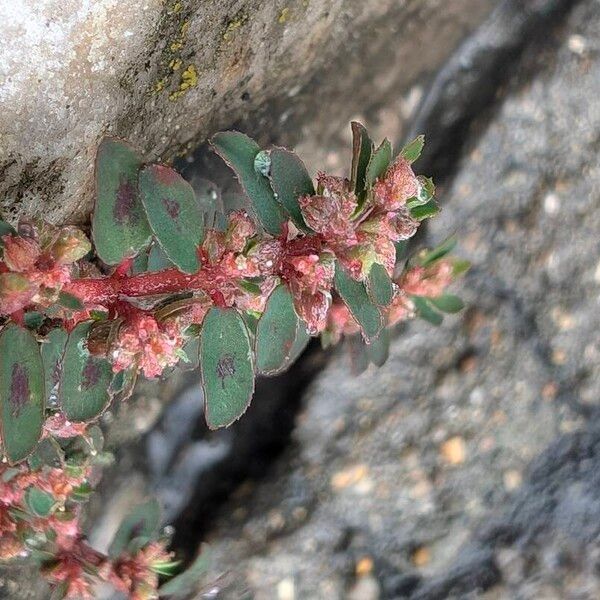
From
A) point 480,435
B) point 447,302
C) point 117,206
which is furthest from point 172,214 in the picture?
point 480,435

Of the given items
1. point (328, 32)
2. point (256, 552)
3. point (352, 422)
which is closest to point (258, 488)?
point (256, 552)

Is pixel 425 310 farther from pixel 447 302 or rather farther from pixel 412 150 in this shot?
pixel 412 150

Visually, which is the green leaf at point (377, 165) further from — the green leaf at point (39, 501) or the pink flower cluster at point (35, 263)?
the green leaf at point (39, 501)

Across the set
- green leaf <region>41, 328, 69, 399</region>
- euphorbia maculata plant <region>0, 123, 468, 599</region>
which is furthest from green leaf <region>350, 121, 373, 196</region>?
green leaf <region>41, 328, 69, 399</region>

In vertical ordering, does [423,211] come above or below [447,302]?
above

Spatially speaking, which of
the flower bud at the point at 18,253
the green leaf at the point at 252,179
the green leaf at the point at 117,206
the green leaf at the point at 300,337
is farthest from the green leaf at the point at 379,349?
the flower bud at the point at 18,253

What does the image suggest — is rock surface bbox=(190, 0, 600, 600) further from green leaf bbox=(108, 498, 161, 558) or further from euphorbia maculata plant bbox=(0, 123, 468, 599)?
euphorbia maculata plant bbox=(0, 123, 468, 599)

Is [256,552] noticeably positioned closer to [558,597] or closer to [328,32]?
[558,597]
